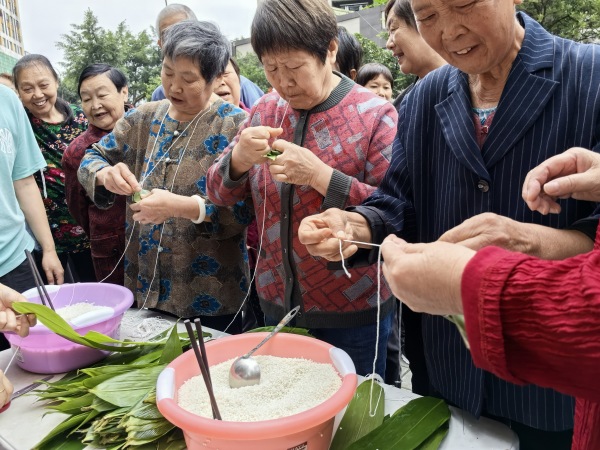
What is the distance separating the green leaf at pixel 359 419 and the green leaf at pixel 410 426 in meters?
0.03

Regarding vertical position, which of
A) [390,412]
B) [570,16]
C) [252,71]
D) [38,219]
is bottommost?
[390,412]

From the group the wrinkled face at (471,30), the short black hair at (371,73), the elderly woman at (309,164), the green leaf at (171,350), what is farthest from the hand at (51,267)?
the short black hair at (371,73)

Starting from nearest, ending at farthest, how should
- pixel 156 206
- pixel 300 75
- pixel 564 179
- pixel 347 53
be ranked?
pixel 564 179 → pixel 300 75 → pixel 156 206 → pixel 347 53

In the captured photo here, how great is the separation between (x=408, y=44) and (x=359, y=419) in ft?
5.57

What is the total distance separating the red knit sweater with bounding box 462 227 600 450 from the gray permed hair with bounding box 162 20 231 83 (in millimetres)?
1506

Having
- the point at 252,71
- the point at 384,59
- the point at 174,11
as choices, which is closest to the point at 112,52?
the point at 252,71

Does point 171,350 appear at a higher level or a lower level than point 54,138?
lower

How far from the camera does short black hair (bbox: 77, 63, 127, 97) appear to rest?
107 inches

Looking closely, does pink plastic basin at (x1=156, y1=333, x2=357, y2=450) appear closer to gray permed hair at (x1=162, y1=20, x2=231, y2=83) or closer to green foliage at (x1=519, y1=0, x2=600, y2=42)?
gray permed hair at (x1=162, y1=20, x2=231, y2=83)

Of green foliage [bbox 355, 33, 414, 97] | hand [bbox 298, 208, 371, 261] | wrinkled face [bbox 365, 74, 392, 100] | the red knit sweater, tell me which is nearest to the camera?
the red knit sweater

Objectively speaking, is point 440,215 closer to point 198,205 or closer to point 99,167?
point 198,205

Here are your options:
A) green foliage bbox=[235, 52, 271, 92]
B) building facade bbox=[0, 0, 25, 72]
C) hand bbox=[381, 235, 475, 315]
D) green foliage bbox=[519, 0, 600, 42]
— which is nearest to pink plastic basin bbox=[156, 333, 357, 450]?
hand bbox=[381, 235, 475, 315]

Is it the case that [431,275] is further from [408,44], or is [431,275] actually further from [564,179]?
[408,44]

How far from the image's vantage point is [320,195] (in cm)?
154
